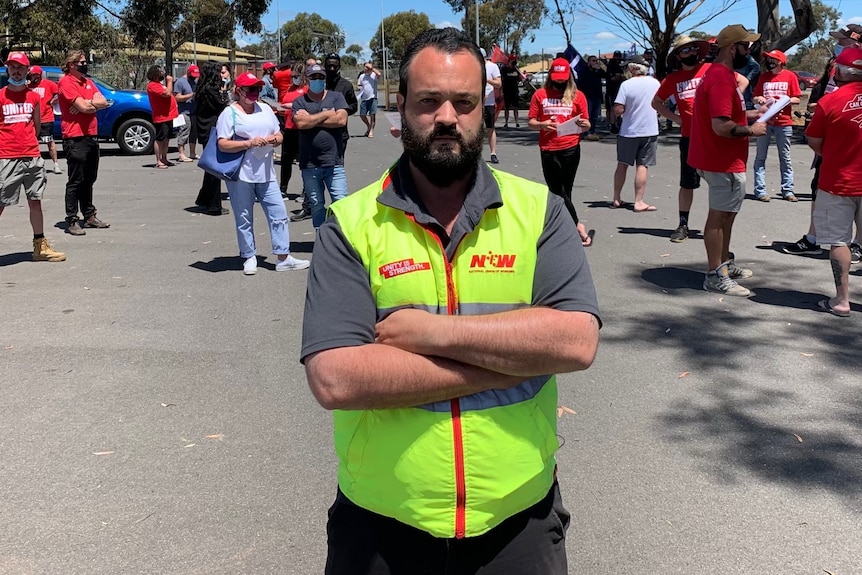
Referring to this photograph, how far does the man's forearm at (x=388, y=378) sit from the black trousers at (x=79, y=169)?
345 inches

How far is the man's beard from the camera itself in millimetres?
1896

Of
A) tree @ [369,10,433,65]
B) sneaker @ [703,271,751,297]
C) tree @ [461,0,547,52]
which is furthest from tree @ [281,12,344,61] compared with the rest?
sneaker @ [703,271,751,297]

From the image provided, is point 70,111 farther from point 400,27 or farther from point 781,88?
point 400,27

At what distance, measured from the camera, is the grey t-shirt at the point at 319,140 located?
26.7ft

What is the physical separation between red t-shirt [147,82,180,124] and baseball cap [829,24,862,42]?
11.3m

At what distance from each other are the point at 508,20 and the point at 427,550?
74.2 m

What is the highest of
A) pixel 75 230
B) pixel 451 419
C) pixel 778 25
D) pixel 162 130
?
pixel 778 25

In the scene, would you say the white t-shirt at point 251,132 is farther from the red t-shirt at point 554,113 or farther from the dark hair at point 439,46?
the dark hair at point 439,46

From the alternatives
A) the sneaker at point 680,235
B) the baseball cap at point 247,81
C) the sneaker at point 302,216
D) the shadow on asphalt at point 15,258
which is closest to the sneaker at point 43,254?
the shadow on asphalt at point 15,258

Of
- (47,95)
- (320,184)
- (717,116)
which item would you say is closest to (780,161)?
(717,116)

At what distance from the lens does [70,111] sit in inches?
370

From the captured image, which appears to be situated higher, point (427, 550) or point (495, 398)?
point (495, 398)

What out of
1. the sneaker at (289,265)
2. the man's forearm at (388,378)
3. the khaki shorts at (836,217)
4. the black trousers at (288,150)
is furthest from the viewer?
the black trousers at (288,150)

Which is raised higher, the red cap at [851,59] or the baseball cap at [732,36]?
the baseball cap at [732,36]
